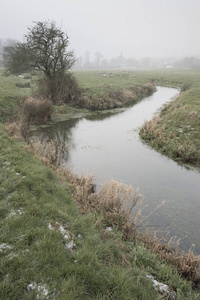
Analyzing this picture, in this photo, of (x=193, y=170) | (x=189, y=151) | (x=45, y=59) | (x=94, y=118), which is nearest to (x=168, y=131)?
(x=189, y=151)

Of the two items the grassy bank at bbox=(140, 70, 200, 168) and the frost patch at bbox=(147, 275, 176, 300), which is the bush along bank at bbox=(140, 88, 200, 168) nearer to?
the grassy bank at bbox=(140, 70, 200, 168)

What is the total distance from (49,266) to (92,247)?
3.52ft

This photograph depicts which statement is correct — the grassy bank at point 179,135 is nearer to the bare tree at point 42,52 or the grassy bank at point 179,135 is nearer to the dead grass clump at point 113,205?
the dead grass clump at point 113,205

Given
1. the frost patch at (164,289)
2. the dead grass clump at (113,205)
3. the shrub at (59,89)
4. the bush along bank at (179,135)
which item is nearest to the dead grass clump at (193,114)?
the bush along bank at (179,135)

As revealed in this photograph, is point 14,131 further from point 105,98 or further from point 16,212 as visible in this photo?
point 105,98

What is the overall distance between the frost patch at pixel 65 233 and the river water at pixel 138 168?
318 centimetres

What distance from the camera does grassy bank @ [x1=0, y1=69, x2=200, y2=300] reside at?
3.34m

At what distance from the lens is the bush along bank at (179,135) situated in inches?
460

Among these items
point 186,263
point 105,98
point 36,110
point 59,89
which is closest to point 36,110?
point 36,110

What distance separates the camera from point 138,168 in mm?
10867

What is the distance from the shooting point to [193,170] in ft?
34.9

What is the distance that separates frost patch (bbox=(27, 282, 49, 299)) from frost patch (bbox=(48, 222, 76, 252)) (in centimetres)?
101

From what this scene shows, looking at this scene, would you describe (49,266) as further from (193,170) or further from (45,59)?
(45,59)

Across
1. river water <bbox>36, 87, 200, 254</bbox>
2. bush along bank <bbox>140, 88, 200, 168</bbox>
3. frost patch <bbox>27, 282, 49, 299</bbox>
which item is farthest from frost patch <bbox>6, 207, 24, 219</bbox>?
bush along bank <bbox>140, 88, 200, 168</bbox>
